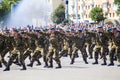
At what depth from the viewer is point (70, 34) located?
27391 mm

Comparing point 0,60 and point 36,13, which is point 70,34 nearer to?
point 0,60

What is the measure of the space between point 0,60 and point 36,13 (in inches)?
3445

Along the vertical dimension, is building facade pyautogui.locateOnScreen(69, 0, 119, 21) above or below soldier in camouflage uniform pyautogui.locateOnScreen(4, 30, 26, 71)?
above

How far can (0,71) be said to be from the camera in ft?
75.0

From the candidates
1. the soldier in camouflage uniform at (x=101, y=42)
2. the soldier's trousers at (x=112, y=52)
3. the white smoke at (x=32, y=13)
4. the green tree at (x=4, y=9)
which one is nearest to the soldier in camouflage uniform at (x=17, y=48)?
the soldier in camouflage uniform at (x=101, y=42)

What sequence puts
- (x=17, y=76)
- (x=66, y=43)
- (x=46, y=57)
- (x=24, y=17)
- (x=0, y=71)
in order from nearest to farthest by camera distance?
(x=17, y=76) → (x=0, y=71) → (x=46, y=57) → (x=66, y=43) → (x=24, y=17)

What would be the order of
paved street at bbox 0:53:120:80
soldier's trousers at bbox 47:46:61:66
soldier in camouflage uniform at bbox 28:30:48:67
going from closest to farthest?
paved street at bbox 0:53:120:80
soldier's trousers at bbox 47:46:61:66
soldier in camouflage uniform at bbox 28:30:48:67

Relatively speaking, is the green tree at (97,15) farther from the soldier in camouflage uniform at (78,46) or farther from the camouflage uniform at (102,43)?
the camouflage uniform at (102,43)

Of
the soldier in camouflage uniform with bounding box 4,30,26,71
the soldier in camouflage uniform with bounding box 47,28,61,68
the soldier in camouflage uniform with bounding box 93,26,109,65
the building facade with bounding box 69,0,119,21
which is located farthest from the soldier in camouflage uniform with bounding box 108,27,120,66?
the building facade with bounding box 69,0,119,21

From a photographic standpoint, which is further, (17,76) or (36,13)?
(36,13)

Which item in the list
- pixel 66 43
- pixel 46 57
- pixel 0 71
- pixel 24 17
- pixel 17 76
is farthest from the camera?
pixel 24 17

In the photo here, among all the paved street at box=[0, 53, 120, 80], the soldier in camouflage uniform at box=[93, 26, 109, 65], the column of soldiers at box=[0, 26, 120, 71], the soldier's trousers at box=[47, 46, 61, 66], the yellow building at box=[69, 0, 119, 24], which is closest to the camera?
the paved street at box=[0, 53, 120, 80]

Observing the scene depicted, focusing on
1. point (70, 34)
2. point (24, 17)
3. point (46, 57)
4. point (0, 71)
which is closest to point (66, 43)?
point (70, 34)

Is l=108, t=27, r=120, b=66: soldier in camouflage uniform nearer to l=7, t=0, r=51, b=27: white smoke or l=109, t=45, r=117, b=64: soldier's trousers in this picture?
l=109, t=45, r=117, b=64: soldier's trousers
